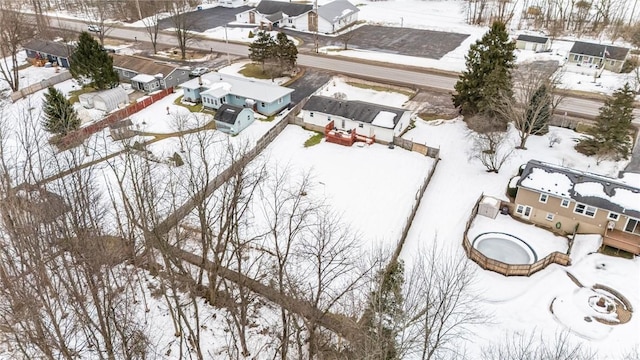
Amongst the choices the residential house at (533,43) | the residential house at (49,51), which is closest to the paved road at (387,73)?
the residential house at (49,51)

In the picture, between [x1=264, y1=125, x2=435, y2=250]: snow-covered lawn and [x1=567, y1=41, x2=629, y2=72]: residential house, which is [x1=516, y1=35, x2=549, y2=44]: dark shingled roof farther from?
[x1=264, y1=125, x2=435, y2=250]: snow-covered lawn

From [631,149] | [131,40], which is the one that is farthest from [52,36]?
[631,149]

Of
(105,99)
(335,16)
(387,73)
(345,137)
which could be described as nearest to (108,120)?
(105,99)

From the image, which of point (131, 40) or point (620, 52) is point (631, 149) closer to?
point (620, 52)

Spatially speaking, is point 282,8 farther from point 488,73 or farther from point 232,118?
point 488,73

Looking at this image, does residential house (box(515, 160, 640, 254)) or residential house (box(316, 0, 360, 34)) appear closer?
residential house (box(515, 160, 640, 254))

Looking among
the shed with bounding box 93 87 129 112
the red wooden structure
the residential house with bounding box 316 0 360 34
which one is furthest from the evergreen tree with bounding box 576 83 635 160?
the shed with bounding box 93 87 129 112

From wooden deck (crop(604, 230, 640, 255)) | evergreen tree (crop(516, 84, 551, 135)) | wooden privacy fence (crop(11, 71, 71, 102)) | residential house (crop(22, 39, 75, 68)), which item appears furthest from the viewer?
residential house (crop(22, 39, 75, 68))
